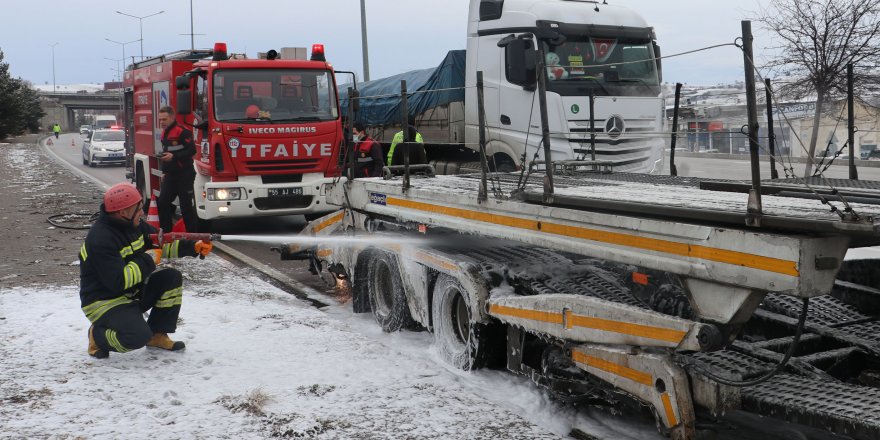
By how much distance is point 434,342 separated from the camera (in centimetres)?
675

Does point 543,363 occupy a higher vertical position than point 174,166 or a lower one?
lower

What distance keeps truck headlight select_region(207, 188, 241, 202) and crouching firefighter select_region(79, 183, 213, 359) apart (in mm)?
5412

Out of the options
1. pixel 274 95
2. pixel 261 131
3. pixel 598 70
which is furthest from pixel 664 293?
pixel 274 95

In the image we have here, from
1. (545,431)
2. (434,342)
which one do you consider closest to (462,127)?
(434,342)

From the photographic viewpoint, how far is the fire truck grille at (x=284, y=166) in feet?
39.5

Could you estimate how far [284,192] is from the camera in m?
12.3

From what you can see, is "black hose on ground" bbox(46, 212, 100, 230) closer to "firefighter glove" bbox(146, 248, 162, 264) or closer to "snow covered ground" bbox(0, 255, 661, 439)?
"snow covered ground" bbox(0, 255, 661, 439)

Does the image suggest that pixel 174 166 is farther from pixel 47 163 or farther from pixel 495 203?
pixel 47 163

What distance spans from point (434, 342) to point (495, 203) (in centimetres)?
157

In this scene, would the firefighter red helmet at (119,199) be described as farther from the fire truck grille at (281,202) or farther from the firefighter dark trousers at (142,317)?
the fire truck grille at (281,202)

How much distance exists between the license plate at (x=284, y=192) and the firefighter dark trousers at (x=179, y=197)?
1.41 m

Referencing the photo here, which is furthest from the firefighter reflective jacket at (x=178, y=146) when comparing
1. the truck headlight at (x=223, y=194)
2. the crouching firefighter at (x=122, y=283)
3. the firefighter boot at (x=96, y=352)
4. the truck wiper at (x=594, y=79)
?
the firefighter boot at (x=96, y=352)

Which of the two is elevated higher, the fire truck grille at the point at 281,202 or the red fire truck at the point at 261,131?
the red fire truck at the point at 261,131

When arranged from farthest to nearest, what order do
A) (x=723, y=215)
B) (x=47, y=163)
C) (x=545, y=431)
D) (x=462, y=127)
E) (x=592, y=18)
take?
(x=47, y=163), (x=462, y=127), (x=592, y=18), (x=545, y=431), (x=723, y=215)
